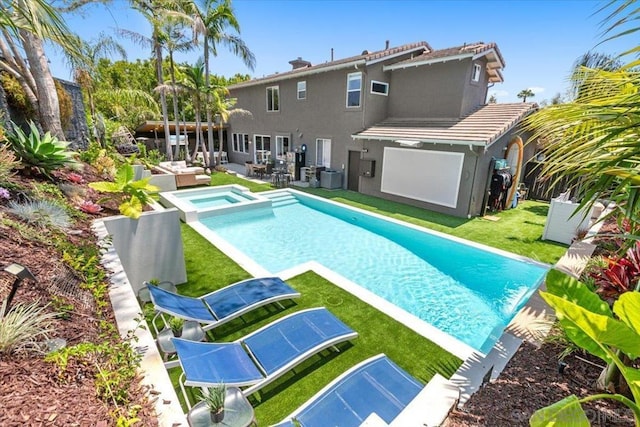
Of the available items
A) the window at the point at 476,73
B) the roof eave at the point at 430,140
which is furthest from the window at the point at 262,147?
the window at the point at 476,73

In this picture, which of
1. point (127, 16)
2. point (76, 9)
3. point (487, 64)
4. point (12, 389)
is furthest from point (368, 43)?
point (12, 389)

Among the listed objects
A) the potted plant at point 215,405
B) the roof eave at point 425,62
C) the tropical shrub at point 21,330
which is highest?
the roof eave at point 425,62

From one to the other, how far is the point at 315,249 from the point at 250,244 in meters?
2.24

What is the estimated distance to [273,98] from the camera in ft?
68.4

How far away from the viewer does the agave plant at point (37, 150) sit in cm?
588

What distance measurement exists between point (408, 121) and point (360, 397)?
14.4m

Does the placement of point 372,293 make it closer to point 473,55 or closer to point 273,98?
point 473,55

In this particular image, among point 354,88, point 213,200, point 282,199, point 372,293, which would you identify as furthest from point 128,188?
point 354,88

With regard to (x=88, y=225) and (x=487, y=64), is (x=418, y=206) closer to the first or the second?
(x=487, y=64)

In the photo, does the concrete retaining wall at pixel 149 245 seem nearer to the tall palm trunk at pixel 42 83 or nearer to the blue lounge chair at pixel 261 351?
the blue lounge chair at pixel 261 351

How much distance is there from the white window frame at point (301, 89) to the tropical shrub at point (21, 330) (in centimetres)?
1785

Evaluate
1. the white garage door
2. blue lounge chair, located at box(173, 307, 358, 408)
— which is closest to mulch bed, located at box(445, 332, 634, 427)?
blue lounge chair, located at box(173, 307, 358, 408)

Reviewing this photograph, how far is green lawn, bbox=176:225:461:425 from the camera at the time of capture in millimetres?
3871

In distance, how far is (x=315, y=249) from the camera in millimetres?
9461
